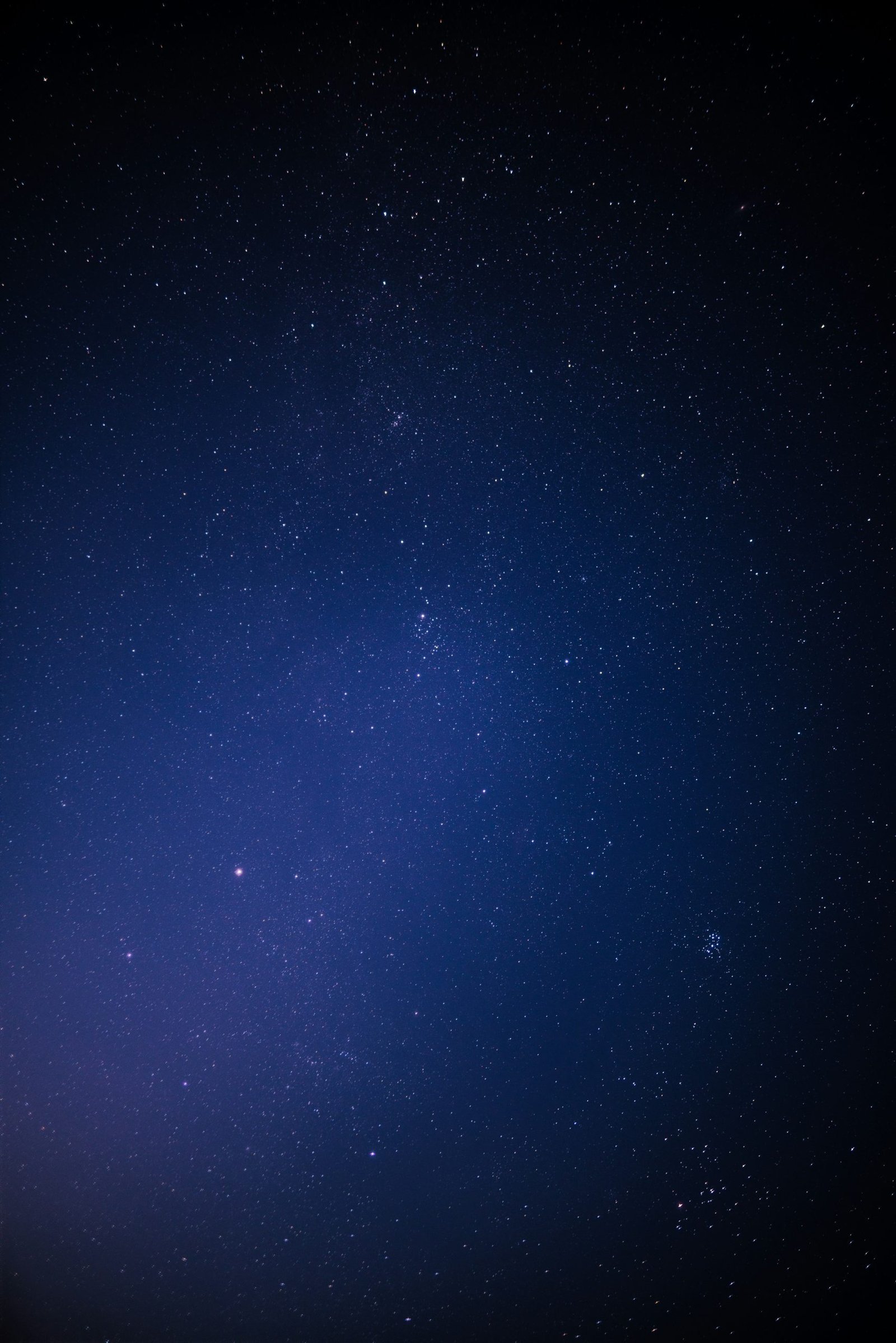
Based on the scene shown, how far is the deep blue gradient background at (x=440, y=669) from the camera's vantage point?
54 cm

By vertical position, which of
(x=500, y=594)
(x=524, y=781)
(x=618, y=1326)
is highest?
(x=500, y=594)

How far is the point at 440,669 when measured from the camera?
0.62 metres

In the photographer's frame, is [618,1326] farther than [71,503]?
Yes

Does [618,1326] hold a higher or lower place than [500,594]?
lower

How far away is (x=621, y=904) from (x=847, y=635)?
0.40 meters

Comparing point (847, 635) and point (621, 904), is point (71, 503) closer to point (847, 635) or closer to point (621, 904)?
point (621, 904)

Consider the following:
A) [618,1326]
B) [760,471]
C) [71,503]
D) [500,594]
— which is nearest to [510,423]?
[500,594]

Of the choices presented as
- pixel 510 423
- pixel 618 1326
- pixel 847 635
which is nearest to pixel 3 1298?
pixel 618 1326

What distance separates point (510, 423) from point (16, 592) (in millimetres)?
528

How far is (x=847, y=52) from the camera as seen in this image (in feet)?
1.82

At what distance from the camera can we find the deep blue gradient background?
0.54m

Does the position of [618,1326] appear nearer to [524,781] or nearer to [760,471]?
[524,781]

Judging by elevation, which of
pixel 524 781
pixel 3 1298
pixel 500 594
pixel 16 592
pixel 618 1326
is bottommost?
pixel 618 1326

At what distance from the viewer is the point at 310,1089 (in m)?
0.65
